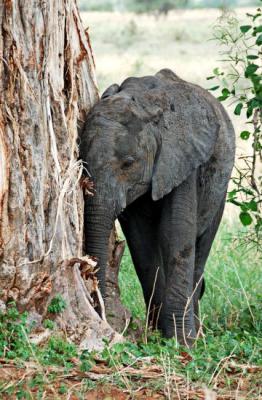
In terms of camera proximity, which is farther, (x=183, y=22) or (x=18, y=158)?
(x=183, y=22)

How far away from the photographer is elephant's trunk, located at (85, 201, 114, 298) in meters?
6.57

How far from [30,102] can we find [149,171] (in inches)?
68.2

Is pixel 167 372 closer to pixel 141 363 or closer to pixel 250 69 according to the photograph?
pixel 141 363

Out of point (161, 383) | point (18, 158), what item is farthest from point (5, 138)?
point (161, 383)

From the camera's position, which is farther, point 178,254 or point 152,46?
point 152,46

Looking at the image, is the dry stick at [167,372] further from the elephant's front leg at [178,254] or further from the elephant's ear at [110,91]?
the elephant's ear at [110,91]

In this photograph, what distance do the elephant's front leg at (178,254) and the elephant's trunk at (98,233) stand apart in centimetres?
79

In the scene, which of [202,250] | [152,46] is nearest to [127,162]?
[202,250]

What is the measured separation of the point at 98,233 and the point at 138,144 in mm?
752

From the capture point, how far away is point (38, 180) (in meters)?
5.60

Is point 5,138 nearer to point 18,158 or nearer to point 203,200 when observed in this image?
point 18,158

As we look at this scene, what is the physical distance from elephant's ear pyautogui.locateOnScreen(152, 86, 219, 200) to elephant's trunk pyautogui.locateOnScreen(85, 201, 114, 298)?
0.57 meters

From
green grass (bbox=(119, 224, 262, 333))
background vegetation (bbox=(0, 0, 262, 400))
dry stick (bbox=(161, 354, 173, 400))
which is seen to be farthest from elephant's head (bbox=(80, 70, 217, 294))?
dry stick (bbox=(161, 354, 173, 400))

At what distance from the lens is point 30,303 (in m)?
5.50
